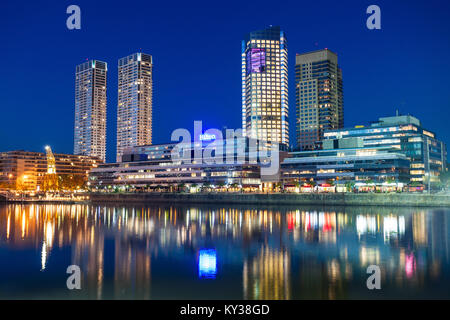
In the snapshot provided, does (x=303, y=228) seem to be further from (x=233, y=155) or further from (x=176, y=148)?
(x=176, y=148)

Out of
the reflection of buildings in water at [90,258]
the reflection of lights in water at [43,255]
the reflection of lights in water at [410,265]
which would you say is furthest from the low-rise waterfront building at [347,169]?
the reflection of lights in water at [43,255]

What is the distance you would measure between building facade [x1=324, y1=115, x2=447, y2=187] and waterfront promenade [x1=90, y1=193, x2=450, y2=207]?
5603cm

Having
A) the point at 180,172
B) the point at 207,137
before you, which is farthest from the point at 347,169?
the point at 180,172

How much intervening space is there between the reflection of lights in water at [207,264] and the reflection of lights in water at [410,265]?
12099 mm

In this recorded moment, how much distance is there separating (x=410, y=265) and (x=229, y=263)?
1247cm

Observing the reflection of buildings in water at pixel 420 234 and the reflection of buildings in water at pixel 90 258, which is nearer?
the reflection of buildings in water at pixel 90 258

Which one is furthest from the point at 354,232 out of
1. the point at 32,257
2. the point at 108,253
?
the point at 32,257

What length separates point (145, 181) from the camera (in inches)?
7205

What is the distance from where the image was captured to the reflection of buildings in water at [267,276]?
752 inches

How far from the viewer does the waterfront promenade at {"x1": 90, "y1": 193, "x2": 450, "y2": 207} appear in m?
88.8

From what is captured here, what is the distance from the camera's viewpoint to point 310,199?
334ft
